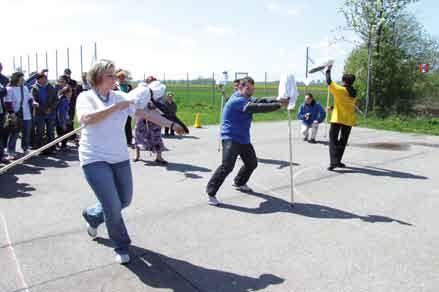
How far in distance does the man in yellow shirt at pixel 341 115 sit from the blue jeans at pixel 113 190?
5709mm

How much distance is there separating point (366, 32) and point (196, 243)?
20.5 meters

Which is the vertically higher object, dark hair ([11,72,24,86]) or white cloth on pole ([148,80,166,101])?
dark hair ([11,72,24,86])

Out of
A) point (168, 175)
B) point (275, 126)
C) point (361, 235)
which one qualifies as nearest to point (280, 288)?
point (361, 235)

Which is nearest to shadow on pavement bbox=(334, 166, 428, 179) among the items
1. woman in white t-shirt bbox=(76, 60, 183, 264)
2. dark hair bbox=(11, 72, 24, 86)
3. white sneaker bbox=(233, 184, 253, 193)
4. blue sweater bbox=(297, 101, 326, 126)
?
white sneaker bbox=(233, 184, 253, 193)

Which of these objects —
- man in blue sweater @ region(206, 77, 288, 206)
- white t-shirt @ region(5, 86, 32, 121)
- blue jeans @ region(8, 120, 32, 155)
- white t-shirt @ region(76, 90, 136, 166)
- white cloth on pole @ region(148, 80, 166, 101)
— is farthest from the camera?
blue jeans @ region(8, 120, 32, 155)

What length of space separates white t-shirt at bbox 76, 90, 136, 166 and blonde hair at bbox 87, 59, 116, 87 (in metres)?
0.12

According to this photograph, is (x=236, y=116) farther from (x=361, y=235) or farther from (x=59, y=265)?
(x=59, y=265)

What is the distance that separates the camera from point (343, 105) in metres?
8.58

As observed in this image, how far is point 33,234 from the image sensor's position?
15.4ft

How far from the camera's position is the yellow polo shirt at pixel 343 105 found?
8.52 m

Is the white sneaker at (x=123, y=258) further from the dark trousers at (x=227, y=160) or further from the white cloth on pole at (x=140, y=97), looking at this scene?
the dark trousers at (x=227, y=160)

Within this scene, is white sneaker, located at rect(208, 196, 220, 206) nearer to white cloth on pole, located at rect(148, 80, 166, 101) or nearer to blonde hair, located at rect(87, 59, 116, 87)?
white cloth on pole, located at rect(148, 80, 166, 101)

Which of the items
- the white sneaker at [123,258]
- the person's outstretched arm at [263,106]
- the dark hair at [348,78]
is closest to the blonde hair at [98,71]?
the white sneaker at [123,258]

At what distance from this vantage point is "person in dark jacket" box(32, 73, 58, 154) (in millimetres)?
9328
